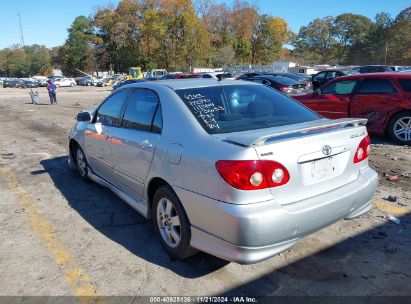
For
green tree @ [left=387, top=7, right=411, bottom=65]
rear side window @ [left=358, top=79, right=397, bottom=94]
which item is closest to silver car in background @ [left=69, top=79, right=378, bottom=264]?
rear side window @ [left=358, top=79, right=397, bottom=94]

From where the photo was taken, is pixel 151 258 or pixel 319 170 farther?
pixel 151 258

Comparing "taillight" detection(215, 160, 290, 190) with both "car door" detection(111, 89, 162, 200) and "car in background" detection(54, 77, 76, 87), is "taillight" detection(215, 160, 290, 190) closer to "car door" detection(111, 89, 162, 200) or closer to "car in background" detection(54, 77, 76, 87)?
"car door" detection(111, 89, 162, 200)

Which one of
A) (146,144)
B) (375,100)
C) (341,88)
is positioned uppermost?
(341,88)

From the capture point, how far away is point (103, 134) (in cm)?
472

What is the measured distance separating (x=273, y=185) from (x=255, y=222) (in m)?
0.31

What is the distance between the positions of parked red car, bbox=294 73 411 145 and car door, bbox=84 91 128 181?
19.0 feet

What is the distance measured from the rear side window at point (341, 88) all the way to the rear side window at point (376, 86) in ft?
0.85

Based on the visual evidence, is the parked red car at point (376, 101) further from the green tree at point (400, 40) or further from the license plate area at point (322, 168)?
the green tree at point (400, 40)

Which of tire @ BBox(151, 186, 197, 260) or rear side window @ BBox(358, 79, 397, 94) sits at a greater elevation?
rear side window @ BBox(358, 79, 397, 94)

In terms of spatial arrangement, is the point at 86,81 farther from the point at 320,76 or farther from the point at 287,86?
the point at 287,86

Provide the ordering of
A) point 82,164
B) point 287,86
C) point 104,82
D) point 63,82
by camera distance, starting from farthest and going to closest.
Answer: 1. point 63,82
2. point 104,82
3. point 287,86
4. point 82,164

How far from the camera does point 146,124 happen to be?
3.81 m

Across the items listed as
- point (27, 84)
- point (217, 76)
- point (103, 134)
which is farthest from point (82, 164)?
point (27, 84)

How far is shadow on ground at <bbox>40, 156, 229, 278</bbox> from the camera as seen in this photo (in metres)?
3.40
